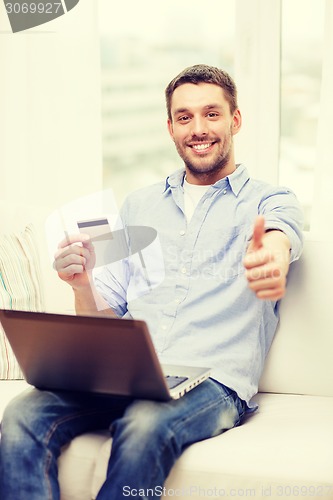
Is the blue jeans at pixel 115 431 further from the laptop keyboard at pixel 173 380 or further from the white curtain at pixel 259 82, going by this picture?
the white curtain at pixel 259 82

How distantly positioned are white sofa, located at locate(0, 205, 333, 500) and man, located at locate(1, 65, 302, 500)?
0.04 metres

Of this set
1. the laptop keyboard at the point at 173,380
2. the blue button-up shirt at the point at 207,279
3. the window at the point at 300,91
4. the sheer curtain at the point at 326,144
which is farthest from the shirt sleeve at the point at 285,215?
the window at the point at 300,91

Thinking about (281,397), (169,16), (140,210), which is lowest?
(281,397)

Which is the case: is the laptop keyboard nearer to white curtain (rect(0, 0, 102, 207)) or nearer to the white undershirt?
the white undershirt

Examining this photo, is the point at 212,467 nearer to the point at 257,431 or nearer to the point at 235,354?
the point at 257,431

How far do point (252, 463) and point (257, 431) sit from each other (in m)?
0.15

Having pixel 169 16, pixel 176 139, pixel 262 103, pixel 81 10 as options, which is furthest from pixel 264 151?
pixel 176 139

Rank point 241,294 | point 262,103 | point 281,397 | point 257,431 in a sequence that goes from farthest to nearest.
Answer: point 262,103, point 281,397, point 241,294, point 257,431

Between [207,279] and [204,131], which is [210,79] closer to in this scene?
[204,131]

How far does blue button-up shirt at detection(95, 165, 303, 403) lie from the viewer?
178cm

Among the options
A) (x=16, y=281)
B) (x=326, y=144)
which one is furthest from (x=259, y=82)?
(x=16, y=281)

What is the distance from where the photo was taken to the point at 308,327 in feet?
6.23

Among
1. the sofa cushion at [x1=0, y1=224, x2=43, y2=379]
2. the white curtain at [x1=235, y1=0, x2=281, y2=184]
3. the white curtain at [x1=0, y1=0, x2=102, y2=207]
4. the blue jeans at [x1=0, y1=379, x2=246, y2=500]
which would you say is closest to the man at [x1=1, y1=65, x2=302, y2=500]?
the blue jeans at [x1=0, y1=379, x2=246, y2=500]

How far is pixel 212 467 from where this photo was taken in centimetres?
154
